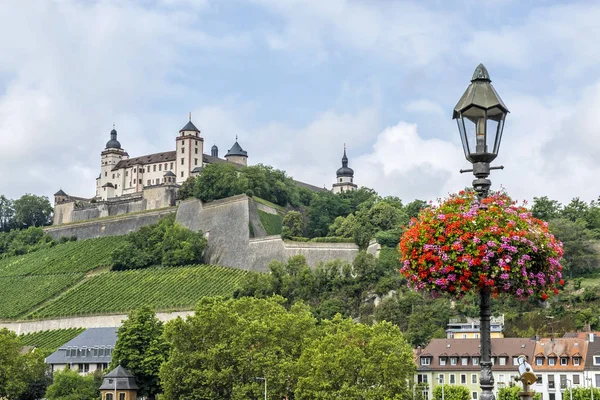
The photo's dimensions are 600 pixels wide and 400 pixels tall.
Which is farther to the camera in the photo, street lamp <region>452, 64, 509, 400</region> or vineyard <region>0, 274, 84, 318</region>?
vineyard <region>0, 274, 84, 318</region>

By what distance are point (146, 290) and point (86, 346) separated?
16.9 meters

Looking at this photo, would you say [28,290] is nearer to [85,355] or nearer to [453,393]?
[85,355]

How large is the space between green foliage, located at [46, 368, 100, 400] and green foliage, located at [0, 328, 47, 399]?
391cm

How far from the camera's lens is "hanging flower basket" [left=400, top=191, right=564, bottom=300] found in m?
12.8

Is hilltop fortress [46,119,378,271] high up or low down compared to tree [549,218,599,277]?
up

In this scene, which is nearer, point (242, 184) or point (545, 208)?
point (545, 208)

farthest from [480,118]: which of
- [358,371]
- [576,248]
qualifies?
[576,248]

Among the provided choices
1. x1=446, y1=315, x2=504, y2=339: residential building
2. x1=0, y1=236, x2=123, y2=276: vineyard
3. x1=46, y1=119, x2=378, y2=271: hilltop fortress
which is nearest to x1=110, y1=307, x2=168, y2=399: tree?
x1=446, y1=315, x2=504, y2=339: residential building

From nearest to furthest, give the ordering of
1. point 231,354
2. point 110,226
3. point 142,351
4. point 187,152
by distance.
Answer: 1. point 231,354
2. point 142,351
3. point 110,226
4. point 187,152

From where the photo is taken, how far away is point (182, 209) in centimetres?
12800

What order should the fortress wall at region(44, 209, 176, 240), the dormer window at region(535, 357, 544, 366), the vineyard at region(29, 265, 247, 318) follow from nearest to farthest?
the dormer window at region(535, 357, 544, 366)
the vineyard at region(29, 265, 247, 318)
the fortress wall at region(44, 209, 176, 240)

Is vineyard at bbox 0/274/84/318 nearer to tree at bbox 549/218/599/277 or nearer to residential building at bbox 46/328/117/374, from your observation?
residential building at bbox 46/328/117/374

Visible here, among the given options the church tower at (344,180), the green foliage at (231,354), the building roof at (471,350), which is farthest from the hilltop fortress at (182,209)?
the green foliage at (231,354)

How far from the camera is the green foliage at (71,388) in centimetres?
7581
